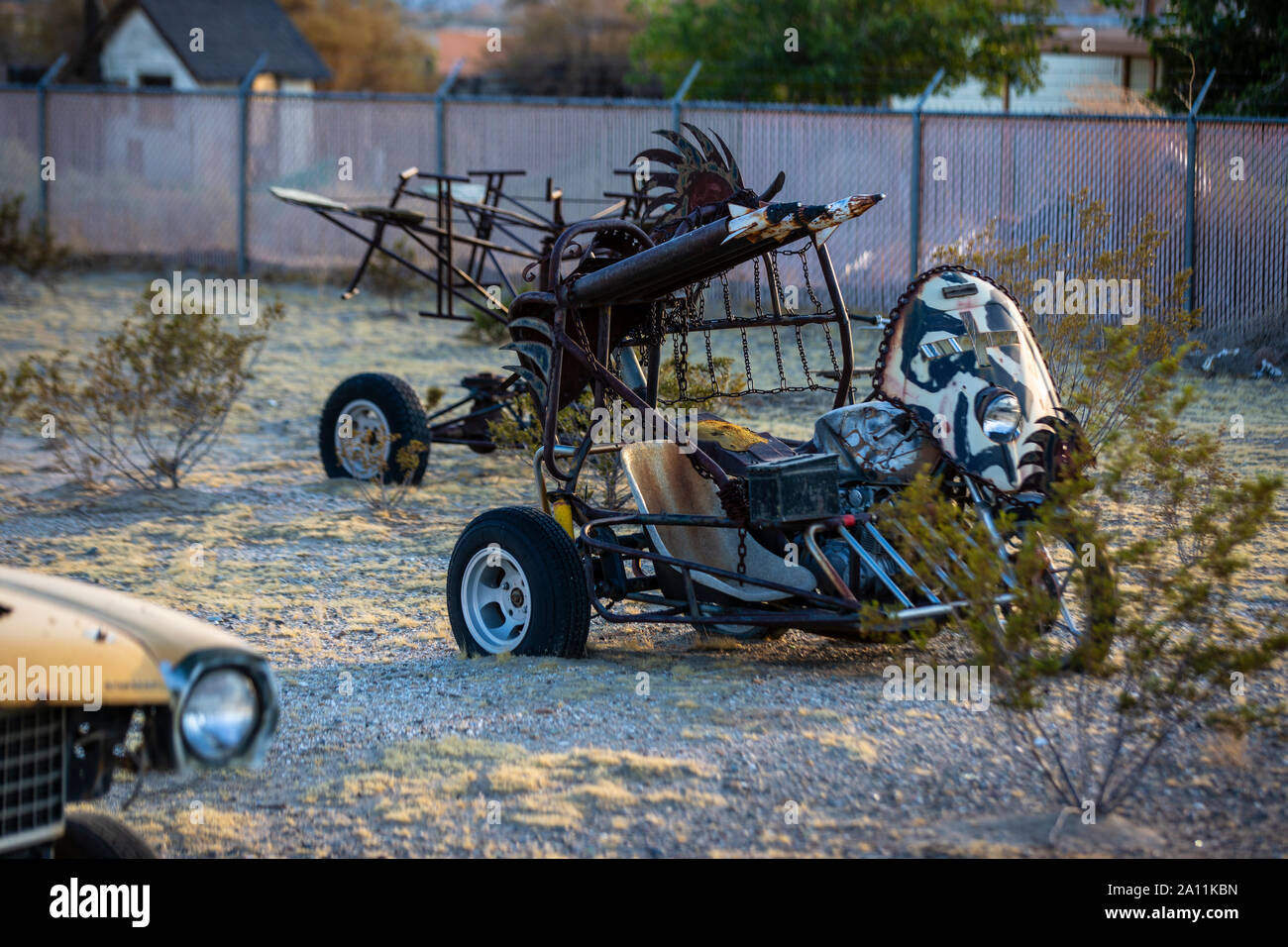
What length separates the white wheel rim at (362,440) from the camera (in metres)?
9.57

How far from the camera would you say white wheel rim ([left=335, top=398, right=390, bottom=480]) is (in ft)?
31.4

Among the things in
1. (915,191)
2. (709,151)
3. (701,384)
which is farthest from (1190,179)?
(709,151)

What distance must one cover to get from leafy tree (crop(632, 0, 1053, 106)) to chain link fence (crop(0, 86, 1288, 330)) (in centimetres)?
382

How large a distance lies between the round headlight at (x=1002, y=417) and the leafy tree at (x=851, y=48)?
16.3 meters

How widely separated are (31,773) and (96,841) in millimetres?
557

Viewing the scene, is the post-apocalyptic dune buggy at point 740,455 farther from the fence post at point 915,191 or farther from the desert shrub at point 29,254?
the desert shrub at point 29,254

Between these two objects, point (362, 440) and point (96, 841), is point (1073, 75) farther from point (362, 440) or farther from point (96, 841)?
point (96, 841)

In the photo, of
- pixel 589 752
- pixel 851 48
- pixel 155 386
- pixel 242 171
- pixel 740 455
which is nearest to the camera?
pixel 589 752

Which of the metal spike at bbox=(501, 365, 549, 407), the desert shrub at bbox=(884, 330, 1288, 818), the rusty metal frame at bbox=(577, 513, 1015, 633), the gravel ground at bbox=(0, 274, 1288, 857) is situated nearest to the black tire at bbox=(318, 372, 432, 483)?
the gravel ground at bbox=(0, 274, 1288, 857)

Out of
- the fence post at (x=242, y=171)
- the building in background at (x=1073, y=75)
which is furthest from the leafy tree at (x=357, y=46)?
the building in background at (x=1073, y=75)

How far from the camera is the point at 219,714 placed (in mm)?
3168

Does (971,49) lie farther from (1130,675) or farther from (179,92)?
(1130,675)

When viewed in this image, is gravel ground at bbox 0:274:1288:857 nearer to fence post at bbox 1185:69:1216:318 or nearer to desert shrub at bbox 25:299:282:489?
desert shrub at bbox 25:299:282:489
